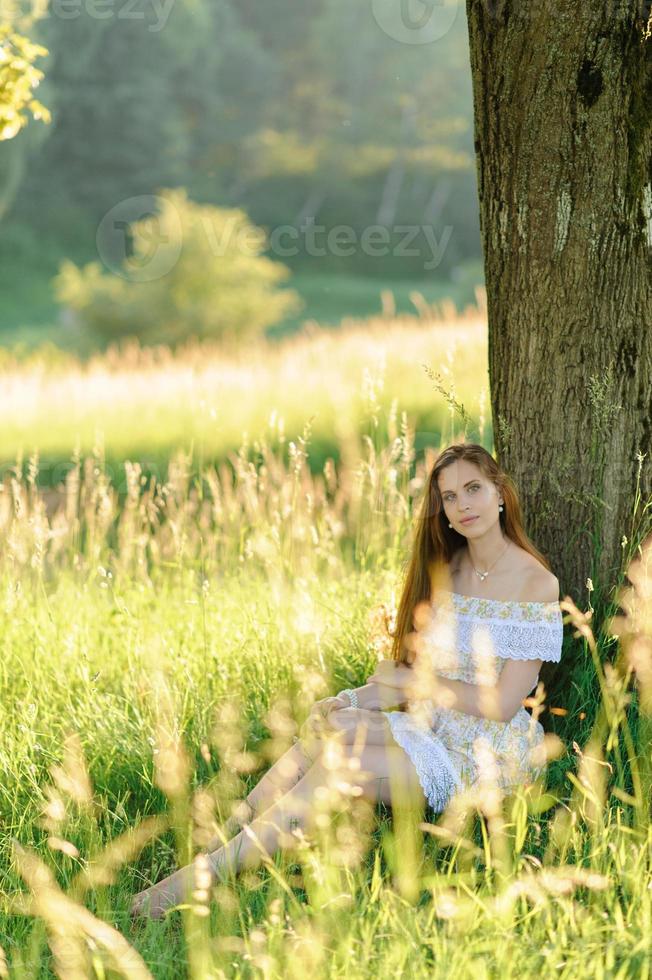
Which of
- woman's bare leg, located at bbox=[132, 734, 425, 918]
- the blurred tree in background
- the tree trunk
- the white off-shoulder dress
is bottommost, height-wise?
woman's bare leg, located at bbox=[132, 734, 425, 918]

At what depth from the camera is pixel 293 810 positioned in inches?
104

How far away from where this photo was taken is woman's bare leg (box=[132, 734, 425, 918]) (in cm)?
258

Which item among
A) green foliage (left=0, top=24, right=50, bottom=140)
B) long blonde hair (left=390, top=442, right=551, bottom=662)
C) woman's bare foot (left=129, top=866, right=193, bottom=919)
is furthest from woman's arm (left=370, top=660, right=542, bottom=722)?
green foliage (left=0, top=24, right=50, bottom=140)

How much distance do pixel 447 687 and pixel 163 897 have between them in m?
0.91

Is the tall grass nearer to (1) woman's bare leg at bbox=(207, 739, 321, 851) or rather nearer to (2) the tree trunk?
(1) woman's bare leg at bbox=(207, 739, 321, 851)

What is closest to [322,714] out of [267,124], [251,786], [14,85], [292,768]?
[292,768]

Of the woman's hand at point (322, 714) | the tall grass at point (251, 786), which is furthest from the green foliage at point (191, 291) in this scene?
the woman's hand at point (322, 714)

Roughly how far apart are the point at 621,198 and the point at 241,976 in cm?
235

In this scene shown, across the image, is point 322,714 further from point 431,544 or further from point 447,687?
point 431,544

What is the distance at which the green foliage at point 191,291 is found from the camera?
2280 cm

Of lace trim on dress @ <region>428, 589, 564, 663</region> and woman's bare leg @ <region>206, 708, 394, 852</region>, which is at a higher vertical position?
lace trim on dress @ <region>428, 589, 564, 663</region>

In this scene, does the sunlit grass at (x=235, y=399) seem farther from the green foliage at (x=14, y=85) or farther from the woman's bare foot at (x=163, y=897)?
the woman's bare foot at (x=163, y=897)

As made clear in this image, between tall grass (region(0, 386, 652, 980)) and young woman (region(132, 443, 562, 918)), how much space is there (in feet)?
0.27

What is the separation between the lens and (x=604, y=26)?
3117mm
